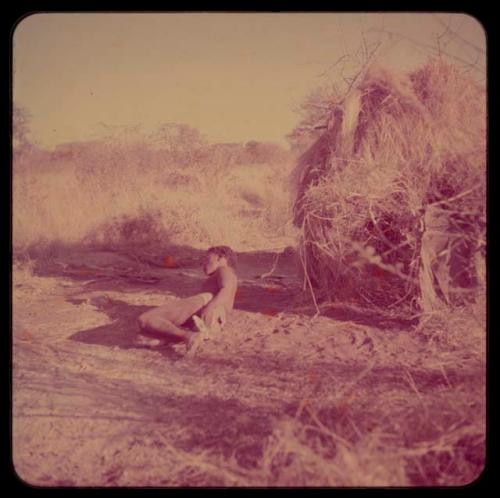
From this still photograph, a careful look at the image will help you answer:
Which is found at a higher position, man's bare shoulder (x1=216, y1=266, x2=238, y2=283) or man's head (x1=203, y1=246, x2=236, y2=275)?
man's head (x1=203, y1=246, x2=236, y2=275)

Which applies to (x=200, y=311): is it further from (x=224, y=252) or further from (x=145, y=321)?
(x=224, y=252)

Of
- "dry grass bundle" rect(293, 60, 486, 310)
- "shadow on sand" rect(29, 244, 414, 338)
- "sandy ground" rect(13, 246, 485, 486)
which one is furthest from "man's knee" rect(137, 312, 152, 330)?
"dry grass bundle" rect(293, 60, 486, 310)

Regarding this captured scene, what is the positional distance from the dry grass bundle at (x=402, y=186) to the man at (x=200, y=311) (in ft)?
3.47

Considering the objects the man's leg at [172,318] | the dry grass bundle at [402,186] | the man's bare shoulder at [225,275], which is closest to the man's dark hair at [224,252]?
the man's bare shoulder at [225,275]

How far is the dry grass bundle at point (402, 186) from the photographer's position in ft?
15.4

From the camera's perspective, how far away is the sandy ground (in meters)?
2.79

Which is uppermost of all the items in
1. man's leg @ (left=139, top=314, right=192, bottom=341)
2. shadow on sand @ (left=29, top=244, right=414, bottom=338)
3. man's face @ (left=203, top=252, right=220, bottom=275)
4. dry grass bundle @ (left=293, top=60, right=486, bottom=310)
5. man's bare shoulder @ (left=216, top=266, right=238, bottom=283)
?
dry grass bundle @ (left=293, top=60, right=486, bottom=310)

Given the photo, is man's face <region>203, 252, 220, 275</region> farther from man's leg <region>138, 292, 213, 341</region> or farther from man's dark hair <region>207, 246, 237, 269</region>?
man's leg <region>138, 292, 213, 341</region>

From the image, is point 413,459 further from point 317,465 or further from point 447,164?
point 447,164

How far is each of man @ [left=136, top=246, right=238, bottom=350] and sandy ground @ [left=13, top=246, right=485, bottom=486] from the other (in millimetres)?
160

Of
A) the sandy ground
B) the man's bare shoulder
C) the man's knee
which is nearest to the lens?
the sandy ground

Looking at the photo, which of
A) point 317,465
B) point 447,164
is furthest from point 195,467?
point 447,164

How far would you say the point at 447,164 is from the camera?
4.74 metres

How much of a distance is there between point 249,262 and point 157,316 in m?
4.28
